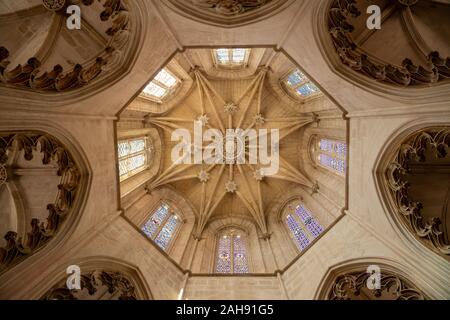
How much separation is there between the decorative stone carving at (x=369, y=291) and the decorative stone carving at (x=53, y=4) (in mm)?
9343

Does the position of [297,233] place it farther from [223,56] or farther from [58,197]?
[58,197]

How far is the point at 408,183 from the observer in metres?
6.39

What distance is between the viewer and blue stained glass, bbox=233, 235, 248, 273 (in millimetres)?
11672

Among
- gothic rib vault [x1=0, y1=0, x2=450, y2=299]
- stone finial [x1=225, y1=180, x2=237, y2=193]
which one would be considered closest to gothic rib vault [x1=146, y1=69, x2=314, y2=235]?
stone finial [x1=225, y1=180, x2=237, y2=193]

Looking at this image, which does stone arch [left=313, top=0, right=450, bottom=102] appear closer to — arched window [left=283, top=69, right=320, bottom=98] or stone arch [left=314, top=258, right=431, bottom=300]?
stone arch [left=314, top=258, right=431, bottom=300]

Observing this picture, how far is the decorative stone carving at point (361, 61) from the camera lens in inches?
224

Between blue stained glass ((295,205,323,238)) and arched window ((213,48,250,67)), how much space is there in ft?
25.4

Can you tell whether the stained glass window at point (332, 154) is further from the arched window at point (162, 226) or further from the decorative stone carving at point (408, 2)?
the arched window at point (162, 226)

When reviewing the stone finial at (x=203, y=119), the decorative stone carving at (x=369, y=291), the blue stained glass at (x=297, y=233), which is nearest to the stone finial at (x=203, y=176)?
the stone finial at (x=203, y=119)

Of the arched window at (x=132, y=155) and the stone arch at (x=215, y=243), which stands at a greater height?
the arched window at (x=132, y=155)

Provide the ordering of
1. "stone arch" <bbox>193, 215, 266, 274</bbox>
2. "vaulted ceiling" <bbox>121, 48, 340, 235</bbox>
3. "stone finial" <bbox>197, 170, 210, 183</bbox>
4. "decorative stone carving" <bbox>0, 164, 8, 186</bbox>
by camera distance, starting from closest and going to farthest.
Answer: "decorative stone carving" <bbox>0, 164, 8, 186</bbox>, "stone arch" <bbox>193, 215, 266, 274</bbox>, "vaulted ceiling" <bbox>121, 48, 340, 235</bbox>, "stone finial" <bbox>197, 170, 210, 183</bbox>

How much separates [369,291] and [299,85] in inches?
361

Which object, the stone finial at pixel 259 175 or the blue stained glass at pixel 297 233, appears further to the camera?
the stone finial at pixel 259 175

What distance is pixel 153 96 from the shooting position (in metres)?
14.0
